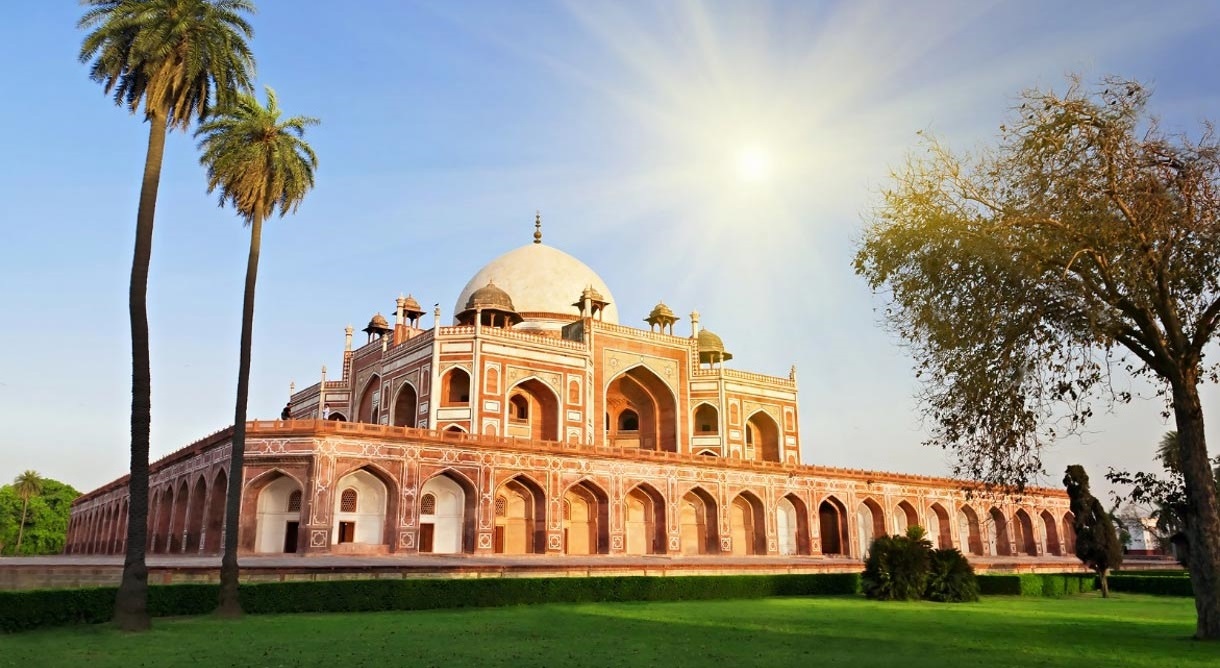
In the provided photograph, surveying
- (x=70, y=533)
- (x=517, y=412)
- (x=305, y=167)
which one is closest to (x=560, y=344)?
(x=517, y=412)

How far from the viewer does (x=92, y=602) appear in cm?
1530

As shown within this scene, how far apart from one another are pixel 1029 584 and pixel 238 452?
2465 centimetres

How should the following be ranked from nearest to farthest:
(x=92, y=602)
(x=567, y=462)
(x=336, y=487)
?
(x=92, y=602), (x=336, y=487), (x=567, y=462)

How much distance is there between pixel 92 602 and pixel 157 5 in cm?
1133

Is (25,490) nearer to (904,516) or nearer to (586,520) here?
(586,520)

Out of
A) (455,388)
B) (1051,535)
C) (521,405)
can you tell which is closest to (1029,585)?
(521,405)

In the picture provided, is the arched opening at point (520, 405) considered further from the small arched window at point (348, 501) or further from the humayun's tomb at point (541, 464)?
the small arched window at point (348, 501)

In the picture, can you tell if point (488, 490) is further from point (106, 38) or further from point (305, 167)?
point (106, 38)

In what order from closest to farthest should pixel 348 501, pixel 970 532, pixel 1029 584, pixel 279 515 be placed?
1. pixel 1029 584
2. pixel 279 515
3. pixel 348 501
4. pixel 970 532

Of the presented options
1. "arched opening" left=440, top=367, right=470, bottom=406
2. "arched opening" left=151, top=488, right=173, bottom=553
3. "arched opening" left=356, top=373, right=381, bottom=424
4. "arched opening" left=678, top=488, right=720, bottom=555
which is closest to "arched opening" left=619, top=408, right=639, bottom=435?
"arched opening" left=678, top=488, right=720, bottom=555

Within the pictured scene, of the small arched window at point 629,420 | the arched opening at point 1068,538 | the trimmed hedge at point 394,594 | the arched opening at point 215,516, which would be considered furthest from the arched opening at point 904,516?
the arched opening at point 215,516

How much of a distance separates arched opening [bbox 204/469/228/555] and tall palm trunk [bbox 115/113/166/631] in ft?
54.4

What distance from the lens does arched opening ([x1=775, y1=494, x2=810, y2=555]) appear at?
41.7 m

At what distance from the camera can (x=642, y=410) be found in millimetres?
46375
